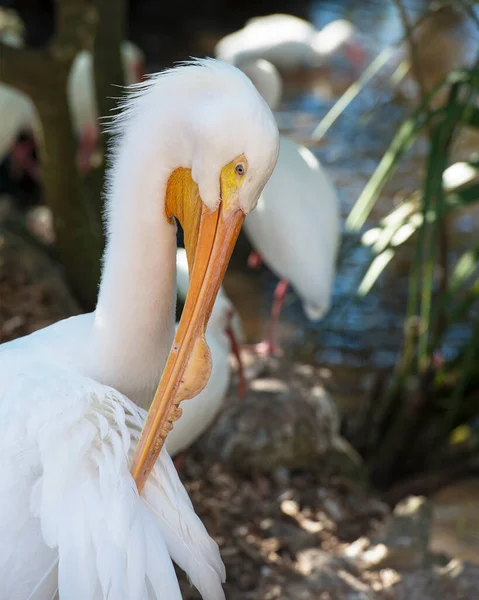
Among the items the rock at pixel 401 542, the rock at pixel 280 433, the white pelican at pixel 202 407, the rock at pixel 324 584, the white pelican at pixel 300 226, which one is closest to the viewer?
the white pelican at pixel 202 407

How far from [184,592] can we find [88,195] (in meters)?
2.17

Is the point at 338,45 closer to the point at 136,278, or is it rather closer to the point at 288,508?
the point at 288,508

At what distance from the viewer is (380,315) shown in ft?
16.7

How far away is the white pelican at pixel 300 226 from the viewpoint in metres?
3.64

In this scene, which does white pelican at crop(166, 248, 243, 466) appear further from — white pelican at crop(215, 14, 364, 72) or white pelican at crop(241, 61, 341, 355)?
white pelican at crop(215, 14, 364, 72)

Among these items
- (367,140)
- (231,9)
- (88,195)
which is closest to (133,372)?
(88,195)

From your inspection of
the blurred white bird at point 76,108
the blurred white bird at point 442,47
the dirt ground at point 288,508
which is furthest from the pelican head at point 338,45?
the dirt ground at point 288,508

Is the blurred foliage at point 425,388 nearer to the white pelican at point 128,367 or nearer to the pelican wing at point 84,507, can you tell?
the white pelican at point 128,367

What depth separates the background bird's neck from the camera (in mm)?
1947

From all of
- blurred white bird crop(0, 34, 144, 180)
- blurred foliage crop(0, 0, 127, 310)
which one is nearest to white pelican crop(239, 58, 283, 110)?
blurred foliage crop(0, 0, 127, 310)

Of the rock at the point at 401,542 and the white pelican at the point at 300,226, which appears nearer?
the rock at the point at 401,542

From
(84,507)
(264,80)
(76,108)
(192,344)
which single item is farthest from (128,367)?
(76,108)

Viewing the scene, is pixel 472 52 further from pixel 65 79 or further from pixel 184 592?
pixel 184 592

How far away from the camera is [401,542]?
2967 mm
